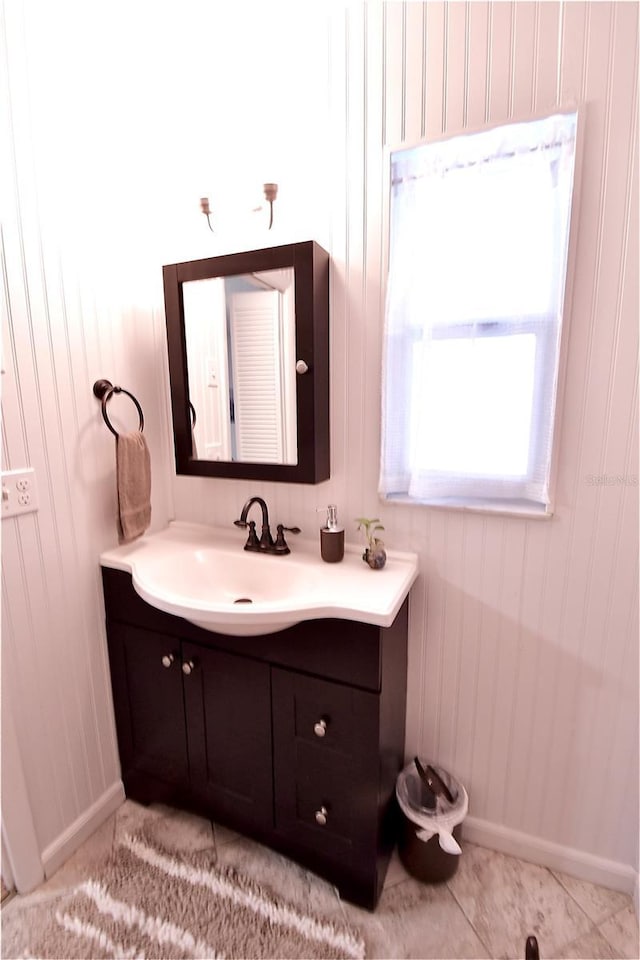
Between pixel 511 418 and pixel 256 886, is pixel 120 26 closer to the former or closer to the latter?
pixel 511 418

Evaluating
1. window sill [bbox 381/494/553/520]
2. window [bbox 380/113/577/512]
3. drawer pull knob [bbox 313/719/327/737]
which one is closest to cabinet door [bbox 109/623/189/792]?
drawer pull knob [bbox 313/719/327/737]

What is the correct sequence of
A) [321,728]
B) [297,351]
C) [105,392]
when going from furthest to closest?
[105,392] → [297,351] → [321,728]

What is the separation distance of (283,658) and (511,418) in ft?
2.90

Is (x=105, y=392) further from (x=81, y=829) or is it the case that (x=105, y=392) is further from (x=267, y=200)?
(x=81, y=829)

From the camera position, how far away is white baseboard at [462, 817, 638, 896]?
124cm

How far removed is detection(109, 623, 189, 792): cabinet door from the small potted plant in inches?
25.2

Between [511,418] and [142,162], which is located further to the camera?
[142,162]

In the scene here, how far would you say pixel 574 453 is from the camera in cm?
112

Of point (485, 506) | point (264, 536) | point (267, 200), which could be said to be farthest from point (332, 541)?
point (267, 200)

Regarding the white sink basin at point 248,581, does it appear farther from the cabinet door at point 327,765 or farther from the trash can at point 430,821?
the trash can at point 430,821

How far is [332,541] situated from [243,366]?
61 centimetres

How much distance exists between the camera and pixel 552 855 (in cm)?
130

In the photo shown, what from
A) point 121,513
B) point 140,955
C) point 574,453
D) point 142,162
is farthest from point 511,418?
point 140,955

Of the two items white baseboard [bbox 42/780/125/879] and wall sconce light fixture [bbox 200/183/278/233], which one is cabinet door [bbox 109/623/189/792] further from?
wall sconce light fixture [bbox 200/183/278/233]
